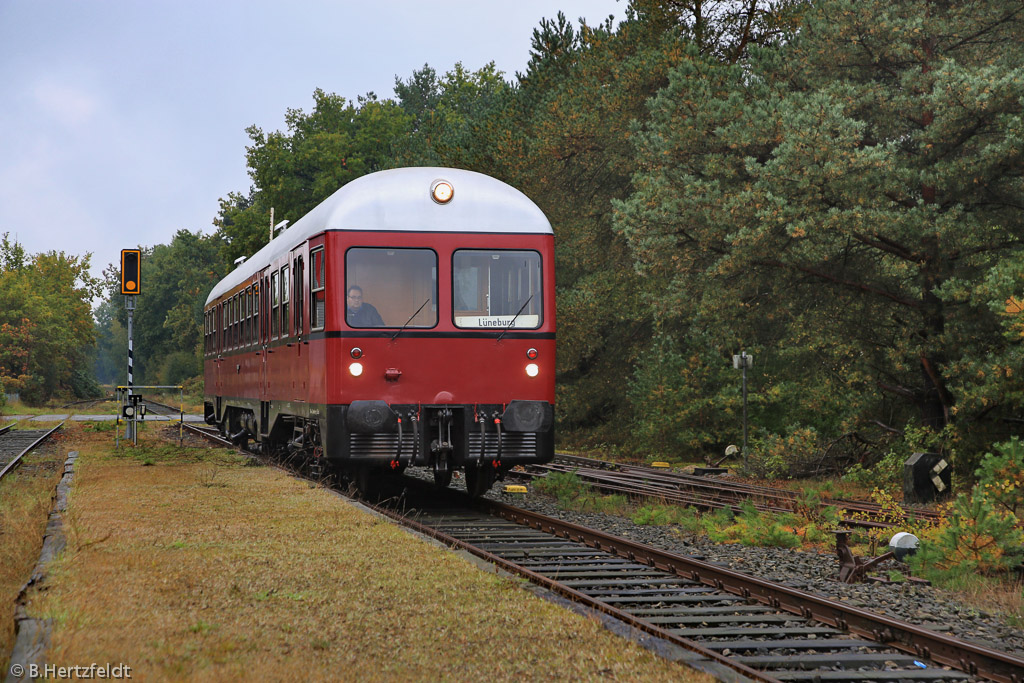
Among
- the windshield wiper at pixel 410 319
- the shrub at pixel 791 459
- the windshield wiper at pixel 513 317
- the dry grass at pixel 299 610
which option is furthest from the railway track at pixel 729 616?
the shrub at pixel 791 459

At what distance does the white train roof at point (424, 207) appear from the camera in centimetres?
1189

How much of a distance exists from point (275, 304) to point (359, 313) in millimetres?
3974

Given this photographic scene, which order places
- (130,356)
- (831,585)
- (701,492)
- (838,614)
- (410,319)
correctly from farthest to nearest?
(130,356) < (701,492) < (410,319) < (831,585) < (838,614)

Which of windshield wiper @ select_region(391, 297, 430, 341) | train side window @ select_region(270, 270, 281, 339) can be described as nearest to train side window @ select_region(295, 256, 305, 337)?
train side window @ select_region(270, 270, 281, 339)

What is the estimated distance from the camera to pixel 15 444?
24031 mm

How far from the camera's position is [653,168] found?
20.8m

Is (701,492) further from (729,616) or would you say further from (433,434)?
(729,616)

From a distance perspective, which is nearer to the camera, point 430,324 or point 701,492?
point 430,324

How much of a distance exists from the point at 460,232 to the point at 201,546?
4764mm

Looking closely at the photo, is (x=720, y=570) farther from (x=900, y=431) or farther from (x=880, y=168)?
(x=900, y=431)

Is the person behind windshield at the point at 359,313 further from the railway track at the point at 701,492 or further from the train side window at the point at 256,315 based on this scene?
the train side window at the point at 256,315

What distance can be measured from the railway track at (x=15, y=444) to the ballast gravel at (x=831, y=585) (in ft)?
32.9

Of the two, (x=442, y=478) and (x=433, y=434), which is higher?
(x=433, y=434)

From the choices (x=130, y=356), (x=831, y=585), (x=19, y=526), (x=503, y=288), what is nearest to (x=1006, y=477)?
(x=831, y=585)
